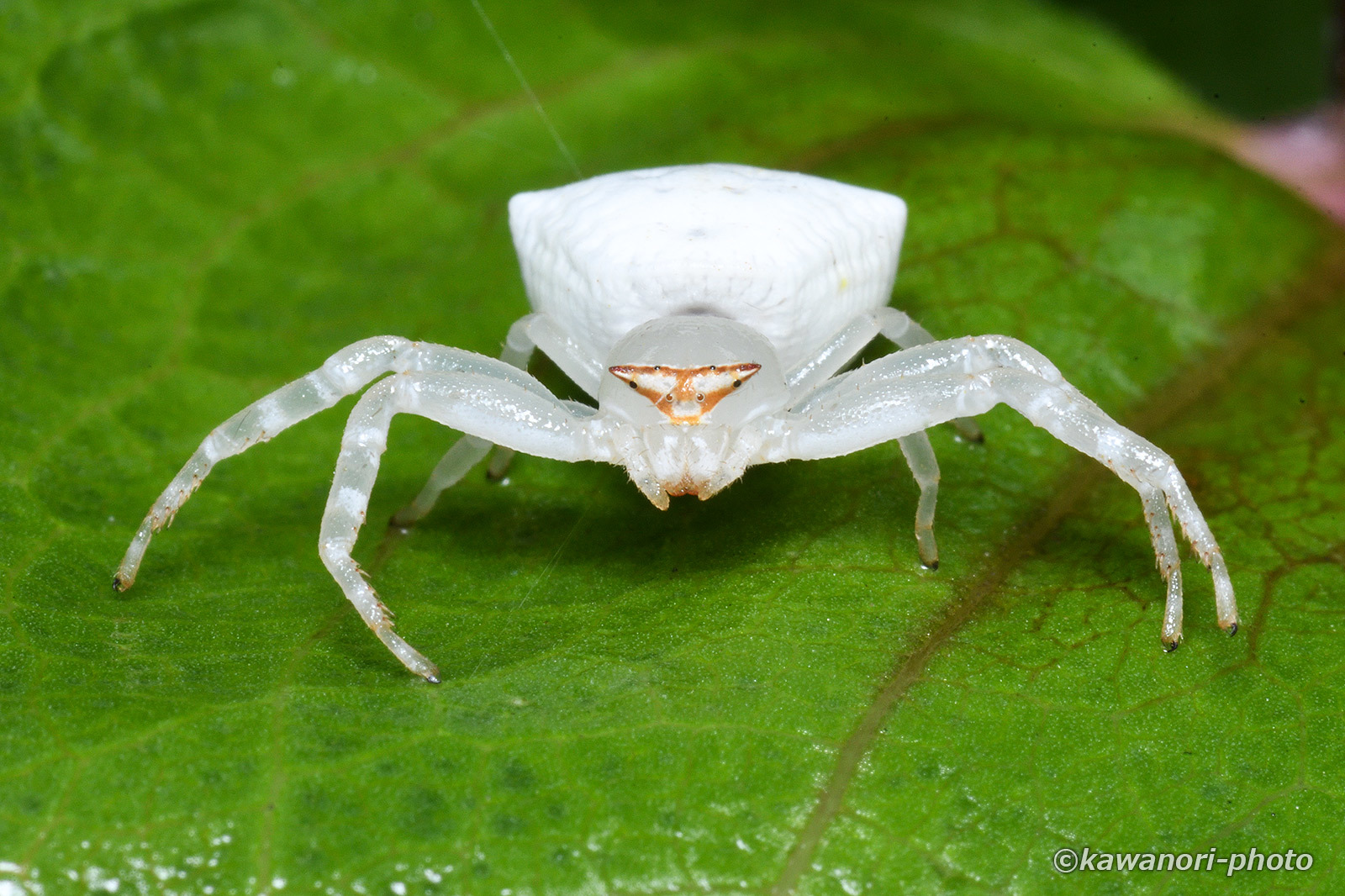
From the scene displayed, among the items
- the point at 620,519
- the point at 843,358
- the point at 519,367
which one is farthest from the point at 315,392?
the point at 843,358

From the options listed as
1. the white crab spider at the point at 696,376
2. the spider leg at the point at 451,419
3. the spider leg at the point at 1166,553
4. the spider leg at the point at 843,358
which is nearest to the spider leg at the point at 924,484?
the white crab spider at the point at 696,376

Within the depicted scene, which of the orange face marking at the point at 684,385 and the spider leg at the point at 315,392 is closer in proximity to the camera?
the orange face marking at the point at 684,385

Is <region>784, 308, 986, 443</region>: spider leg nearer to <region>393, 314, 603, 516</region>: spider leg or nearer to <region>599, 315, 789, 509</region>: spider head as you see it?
<region>599, 315, 789, 509</region>: spider head

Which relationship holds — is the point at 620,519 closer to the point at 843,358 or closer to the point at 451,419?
the point at 451,419

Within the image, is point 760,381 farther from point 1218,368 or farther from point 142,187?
point 142,187

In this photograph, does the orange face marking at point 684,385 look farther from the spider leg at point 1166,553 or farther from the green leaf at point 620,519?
the spider leg at point 1166,553

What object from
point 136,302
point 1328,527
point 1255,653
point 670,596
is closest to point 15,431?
point 136,302


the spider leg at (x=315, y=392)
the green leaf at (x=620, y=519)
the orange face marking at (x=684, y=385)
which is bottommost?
the green leaf at (x=620, y=519)
